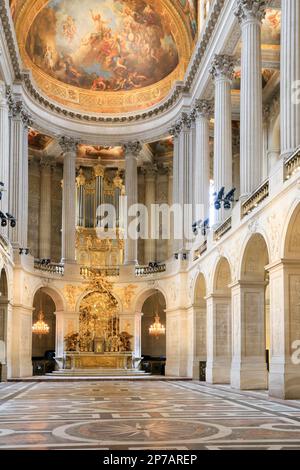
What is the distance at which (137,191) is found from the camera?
1944 inches

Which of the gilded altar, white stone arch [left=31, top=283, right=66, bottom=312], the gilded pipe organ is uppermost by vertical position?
the gilded pipe organ

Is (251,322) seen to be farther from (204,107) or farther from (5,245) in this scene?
(204,107)

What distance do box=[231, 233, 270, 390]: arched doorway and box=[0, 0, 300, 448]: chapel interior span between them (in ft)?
0.17

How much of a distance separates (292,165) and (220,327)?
484 inches

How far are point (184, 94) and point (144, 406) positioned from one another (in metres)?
26.1

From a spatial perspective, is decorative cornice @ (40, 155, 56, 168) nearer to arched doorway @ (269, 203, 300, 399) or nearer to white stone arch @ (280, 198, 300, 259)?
arched doorway @ (269, 203, 300, 399)

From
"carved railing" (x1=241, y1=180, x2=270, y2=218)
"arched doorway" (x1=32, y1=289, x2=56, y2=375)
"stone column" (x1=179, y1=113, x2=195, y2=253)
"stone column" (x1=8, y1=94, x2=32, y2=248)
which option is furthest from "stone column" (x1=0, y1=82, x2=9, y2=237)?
"carved railing" (x1=241, y1=180, x2=270, y2=218)

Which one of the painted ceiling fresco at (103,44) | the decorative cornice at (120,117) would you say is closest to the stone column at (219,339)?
the decorative cornice at (120,117)

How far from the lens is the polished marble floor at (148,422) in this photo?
11188 mm

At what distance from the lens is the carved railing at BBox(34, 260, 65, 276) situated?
4108 cm

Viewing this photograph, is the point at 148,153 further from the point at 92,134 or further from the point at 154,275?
the point at 154,275

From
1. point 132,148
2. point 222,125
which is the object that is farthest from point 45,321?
point 222,125

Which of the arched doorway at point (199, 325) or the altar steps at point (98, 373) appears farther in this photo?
the altar steps at point (98, 373)

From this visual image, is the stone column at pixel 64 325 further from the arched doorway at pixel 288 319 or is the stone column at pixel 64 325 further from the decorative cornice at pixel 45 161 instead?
the arched doorway at pixel 288 319
